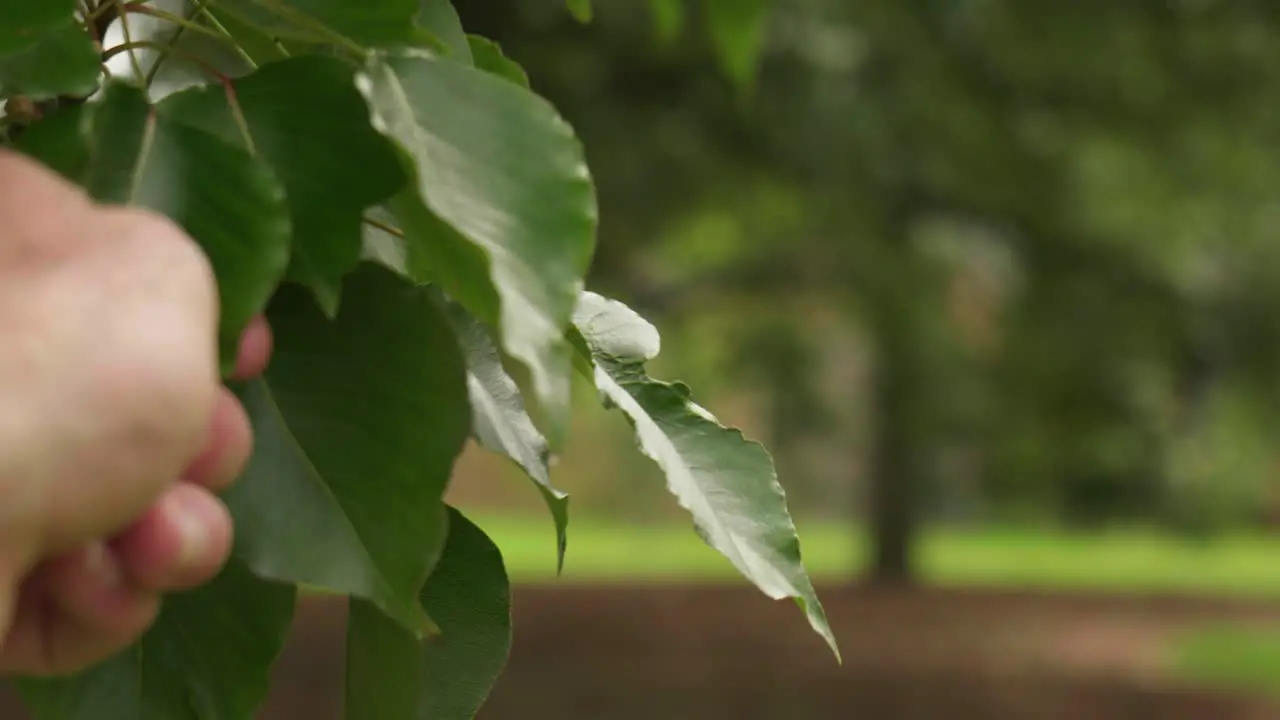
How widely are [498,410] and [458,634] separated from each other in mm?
117

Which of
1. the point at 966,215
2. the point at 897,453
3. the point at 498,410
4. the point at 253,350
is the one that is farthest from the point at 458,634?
the point at 897,453

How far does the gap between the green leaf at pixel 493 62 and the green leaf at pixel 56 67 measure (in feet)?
0.68

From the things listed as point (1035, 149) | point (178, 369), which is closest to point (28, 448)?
point (178, 369)

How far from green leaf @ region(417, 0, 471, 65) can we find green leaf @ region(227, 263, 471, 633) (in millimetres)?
154

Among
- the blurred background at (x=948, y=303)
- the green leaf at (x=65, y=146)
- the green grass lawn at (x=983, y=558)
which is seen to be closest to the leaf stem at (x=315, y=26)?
the green leaf at (x=65, y=146)

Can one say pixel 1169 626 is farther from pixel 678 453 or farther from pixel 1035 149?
pixel 678 453

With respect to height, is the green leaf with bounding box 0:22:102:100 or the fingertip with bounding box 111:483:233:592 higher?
the green leaf with bounding box 0:22:102:100

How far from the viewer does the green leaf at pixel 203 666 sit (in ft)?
2.25

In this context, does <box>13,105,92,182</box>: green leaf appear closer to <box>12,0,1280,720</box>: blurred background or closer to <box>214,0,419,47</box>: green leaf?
<box>214,0,419,47</box>: green leaf

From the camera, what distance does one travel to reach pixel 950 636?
407 inches

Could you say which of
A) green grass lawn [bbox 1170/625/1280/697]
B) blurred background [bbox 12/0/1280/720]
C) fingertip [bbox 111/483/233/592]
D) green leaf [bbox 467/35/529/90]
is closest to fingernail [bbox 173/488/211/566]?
fingertip [bbox 111/483/233/592]

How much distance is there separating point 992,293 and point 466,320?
12.0 meters

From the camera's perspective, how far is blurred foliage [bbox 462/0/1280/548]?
6.32 metres

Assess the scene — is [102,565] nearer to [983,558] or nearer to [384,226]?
[384,226]
